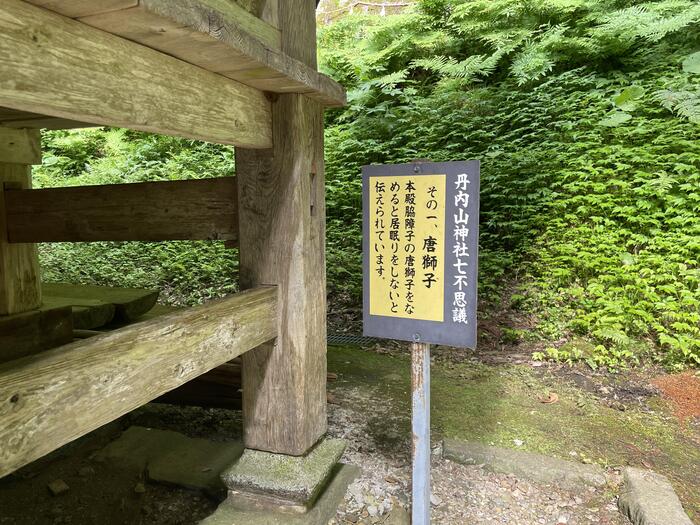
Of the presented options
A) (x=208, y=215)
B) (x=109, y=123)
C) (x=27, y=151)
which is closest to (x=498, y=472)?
(x=208, y=215)

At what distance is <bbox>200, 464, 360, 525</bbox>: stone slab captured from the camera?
224 cm

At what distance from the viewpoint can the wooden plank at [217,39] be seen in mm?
1291

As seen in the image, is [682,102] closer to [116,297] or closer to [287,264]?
[287,264]

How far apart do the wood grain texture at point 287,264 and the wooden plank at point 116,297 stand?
8.26 feet

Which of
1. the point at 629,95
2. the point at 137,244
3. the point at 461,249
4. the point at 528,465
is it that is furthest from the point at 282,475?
the point at 137,244

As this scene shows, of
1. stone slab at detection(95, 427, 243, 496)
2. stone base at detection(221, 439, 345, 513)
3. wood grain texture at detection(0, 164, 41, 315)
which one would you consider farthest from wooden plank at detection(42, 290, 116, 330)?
stone base at detection(221, 439, 345, 513)

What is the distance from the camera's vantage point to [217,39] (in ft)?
4.85

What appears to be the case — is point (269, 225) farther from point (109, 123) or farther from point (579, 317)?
point (579, 317)

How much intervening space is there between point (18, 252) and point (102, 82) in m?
3.11

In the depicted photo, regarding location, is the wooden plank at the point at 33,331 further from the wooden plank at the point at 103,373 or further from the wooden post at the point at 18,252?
the wooden plank at the point at 103,373

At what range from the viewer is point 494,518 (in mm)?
2529

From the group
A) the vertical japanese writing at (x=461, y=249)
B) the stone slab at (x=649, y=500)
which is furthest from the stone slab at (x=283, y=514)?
the stone slab at (x=649, y=500)

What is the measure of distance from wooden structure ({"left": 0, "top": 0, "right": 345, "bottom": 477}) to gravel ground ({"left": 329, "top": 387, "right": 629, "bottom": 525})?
0.48 meters

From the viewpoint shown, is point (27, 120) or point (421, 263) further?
point (27, 120)
